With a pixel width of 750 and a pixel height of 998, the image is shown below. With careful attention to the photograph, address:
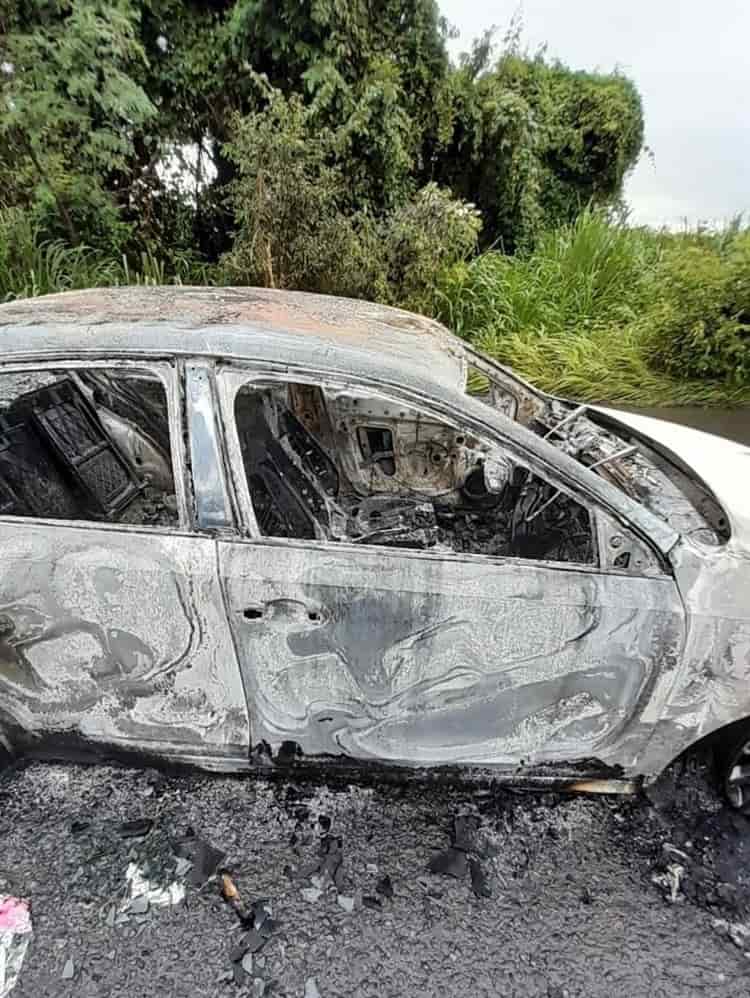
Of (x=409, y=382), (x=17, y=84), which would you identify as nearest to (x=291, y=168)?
(x=17, y=84)

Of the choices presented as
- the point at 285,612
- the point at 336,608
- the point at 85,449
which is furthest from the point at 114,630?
the point at 85,449

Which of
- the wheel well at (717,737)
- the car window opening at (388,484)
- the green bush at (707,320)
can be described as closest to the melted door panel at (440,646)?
the wheel well at (717,737)

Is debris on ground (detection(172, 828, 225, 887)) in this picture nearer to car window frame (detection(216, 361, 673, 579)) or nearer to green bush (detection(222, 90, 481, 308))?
car window frame (detection(216, 361, 673, 579))

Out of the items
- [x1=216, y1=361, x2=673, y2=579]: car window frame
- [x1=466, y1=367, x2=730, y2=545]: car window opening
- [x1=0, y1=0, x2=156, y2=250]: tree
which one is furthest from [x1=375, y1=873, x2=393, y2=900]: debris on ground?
[x1=0, y1=0, x2=156, y2=250]: tree

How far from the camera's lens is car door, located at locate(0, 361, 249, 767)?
1820 mm

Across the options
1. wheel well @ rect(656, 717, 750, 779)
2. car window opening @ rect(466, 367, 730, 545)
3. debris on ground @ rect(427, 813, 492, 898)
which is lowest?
debris on ground @ rect(427, 813, 492, 898)

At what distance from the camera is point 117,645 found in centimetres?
190

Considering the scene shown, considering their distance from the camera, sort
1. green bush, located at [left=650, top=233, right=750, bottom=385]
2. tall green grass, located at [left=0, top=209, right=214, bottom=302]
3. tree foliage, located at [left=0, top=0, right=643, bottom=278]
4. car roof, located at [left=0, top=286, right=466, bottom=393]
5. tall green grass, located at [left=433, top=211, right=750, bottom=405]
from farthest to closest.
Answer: tall green grass, located at [left=0, top=209, right=214, bottom=302] < tall green grass, located at [left=433, top=211, right=750, bottom=405] < green bush, located at [left=650, top=233, right=750, bottom=385] < tree foliage, located at [left=0, top=0, right=643, bottom=278] < car roof, located at [left=0, top=286, right=466, bottom=393]

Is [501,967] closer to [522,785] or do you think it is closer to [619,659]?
[522,785]

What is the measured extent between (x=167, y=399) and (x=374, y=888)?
163 cm

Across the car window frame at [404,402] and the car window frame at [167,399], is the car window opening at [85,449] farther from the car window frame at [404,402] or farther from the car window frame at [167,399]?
the car window frame at [404,402]

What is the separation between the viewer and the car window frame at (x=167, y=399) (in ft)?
5.94

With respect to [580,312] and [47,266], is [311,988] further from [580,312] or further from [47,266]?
[580,312]

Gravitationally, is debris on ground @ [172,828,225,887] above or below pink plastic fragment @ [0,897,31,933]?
above
